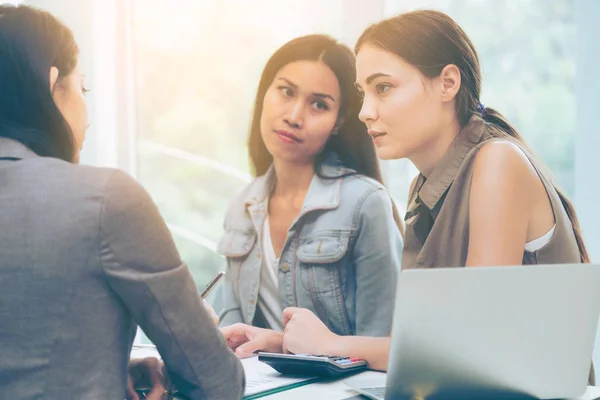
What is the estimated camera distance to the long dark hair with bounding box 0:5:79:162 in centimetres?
98

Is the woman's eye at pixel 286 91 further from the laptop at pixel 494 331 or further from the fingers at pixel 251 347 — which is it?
the laptop at pixel 494 331

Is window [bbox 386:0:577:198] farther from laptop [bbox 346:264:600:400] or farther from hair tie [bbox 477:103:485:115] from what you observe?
laptop [bbox 346:264:600:400]

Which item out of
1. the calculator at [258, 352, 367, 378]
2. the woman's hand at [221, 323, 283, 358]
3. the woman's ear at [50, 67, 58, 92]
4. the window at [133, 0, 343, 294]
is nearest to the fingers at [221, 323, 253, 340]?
the woman's hand at [221, 323, 283, 358]

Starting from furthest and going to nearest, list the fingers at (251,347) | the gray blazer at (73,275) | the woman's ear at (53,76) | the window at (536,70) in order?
the window at (536,70), the fingers at (251,347), the woman's ear at (53,76), the gray blazer at (73,275)

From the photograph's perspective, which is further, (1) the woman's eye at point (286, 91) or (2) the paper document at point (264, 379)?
(1) the woman's eye at point (286, 91)

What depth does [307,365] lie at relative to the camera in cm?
120

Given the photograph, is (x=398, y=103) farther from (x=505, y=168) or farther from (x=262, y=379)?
(x=262, y=379)

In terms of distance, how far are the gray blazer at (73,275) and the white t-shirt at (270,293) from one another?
111 cm

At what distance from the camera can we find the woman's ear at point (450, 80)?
161 cm

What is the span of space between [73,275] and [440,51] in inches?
40.3

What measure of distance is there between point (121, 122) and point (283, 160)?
0.96 meters

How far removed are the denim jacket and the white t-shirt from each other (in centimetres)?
2

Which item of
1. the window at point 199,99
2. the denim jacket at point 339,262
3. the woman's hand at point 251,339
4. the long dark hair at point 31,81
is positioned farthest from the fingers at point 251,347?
the window at point 199,99

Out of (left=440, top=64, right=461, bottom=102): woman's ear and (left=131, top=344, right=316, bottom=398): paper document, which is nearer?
(left=131, top=344, right=316, bottom=398): paper document
